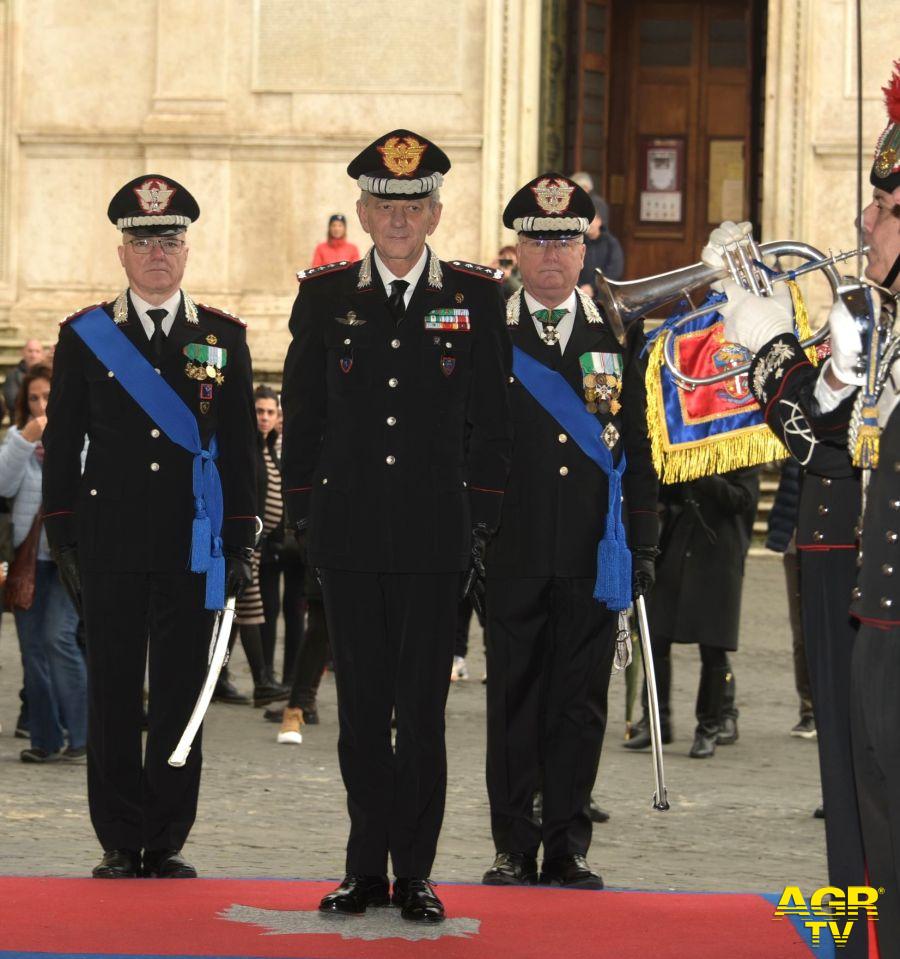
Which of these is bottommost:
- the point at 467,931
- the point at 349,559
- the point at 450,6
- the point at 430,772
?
the point at 467,931

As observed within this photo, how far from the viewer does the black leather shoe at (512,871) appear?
6.38 metres

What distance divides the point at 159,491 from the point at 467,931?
1689 millimetres

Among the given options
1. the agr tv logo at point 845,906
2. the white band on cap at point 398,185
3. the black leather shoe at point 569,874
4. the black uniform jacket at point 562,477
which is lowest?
the black leather shoe at point 569,874

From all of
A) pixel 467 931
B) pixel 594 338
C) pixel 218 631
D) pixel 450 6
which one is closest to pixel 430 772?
pixel 467 931

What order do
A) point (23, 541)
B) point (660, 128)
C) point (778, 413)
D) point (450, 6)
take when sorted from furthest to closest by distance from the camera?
point (660, 128) → point (450, 6) → point (23, 541) → point (778, 413)

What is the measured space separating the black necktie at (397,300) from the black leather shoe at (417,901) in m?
1.53

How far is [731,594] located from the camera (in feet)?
33.3

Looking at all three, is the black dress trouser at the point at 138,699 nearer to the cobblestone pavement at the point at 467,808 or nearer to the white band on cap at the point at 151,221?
the cobblestone pavement at the point at 467,808

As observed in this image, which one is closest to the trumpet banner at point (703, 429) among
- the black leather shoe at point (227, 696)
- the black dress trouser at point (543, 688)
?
the black dress trouser at point (543, 688)

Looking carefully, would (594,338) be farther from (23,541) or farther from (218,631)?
(23,541)

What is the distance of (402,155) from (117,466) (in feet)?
4.29

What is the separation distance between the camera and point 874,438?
445cm

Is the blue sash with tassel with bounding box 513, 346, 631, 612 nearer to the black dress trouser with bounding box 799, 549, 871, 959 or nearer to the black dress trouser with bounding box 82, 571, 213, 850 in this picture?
the black dress trouser with bounding box 82, 571, 213, 850

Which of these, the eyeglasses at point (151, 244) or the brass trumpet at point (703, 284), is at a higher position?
the eyeglasses at point (151, 244)
